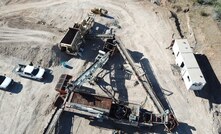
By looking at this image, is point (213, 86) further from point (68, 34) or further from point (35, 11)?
point (35, 11)

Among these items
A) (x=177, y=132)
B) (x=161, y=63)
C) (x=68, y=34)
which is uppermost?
(x=68, y=34)

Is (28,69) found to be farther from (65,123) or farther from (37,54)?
(65,123)

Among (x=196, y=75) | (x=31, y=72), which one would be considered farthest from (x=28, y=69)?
(x=196, y=75)

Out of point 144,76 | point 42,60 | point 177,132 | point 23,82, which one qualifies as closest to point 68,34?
point 42,60

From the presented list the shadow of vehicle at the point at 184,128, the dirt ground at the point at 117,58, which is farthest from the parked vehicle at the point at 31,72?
the shadow of vehicle at the point at 184,128

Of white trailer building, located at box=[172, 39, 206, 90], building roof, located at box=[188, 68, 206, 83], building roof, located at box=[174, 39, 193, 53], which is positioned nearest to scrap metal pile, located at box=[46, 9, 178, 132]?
white trailer building, located at box=[172, 39, 206, 90]
